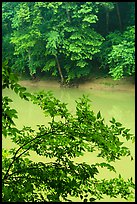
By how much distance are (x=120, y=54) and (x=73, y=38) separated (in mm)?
1790

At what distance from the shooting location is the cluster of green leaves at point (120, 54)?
1213cm

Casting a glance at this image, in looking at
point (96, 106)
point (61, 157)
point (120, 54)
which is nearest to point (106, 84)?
point (120, 54)

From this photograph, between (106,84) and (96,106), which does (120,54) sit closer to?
(106,84)

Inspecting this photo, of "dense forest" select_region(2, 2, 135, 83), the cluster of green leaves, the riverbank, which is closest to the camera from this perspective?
the cluster of green leaves

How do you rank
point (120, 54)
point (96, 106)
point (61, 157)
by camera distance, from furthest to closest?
point (120, 54), point (96, 106), point (61, 157)

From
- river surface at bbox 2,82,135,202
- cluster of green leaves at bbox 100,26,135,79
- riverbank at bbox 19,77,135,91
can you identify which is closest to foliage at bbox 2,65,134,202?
river surface at bbox 2,82,135,202

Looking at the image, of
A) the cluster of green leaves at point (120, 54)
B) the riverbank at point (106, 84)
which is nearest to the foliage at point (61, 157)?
the cluster of green leaves at point (120, 54)

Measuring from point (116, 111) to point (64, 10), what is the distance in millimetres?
4669

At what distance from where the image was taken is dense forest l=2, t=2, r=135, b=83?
1262 centimetres

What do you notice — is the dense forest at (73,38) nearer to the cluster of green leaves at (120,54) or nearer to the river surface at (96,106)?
the cluster of green leaves at (120,54)

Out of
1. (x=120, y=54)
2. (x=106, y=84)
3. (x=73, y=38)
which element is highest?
(x=73, y=38)

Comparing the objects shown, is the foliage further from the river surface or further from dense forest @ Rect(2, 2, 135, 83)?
dense forest @ Rect(2, 2, 135, 83)

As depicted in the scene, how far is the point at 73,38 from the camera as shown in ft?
41.7

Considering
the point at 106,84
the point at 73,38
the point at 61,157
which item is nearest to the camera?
the point at 61,157
